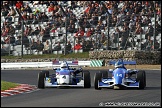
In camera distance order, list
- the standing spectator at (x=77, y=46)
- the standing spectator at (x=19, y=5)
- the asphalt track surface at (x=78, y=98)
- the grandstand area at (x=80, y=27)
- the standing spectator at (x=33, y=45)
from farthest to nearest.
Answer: the standing spectator at (x=19, y=5)
the standing spectator at (x=33, y=45)
the standing spectator at (x=77, y=46)
the grandstand area at (x=80, y=27)
the asphalt track surface at (x=78, y=98)

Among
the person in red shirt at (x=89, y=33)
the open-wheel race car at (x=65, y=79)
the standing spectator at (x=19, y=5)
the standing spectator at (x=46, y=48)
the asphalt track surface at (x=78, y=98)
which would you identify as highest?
the standing spectator at (x=19, y=5)

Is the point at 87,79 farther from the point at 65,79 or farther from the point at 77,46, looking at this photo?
the point at 77,46

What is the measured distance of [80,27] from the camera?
32.2m

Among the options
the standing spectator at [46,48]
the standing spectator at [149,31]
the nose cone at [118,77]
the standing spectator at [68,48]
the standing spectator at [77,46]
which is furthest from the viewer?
the standing spectator at [46,48]

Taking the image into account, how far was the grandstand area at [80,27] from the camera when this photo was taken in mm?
30609

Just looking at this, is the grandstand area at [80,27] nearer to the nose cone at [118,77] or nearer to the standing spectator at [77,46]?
the standing spectator at [77,46]

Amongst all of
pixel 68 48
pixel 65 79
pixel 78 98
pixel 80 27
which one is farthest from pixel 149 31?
pixel 78 98

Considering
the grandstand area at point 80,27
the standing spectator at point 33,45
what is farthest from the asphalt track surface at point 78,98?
the standing spectator at point 33,45

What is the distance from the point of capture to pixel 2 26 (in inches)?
1403

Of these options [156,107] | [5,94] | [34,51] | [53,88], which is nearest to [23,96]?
[5,94]

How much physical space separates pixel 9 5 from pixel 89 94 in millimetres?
23197

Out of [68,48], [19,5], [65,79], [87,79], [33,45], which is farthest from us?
[19,5]

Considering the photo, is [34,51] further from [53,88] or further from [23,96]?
[23,96]

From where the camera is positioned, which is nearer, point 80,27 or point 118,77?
point 118,77
